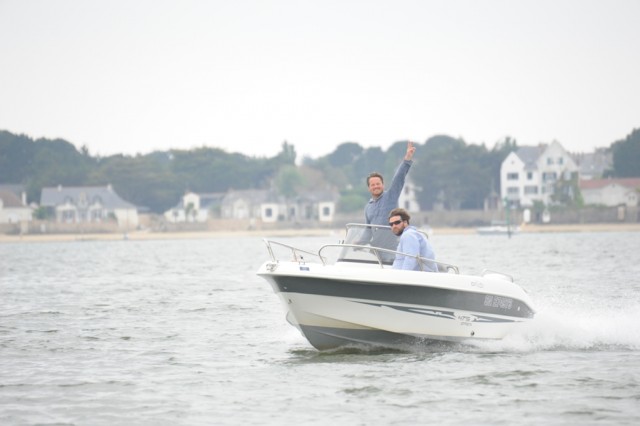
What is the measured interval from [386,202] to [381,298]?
1.38m

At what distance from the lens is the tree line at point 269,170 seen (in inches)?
4980

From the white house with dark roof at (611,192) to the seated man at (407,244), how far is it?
102663mm

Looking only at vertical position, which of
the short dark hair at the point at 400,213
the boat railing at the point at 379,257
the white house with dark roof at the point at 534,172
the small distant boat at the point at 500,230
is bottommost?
A: the small distant boat at the point at 500,230

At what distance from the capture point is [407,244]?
46.4 feet

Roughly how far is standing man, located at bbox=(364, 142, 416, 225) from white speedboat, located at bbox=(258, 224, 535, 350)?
25cm

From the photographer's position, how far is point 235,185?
160375mm

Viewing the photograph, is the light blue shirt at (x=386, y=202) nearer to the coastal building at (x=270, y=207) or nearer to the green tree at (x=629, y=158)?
the green tree at (x=629, y=158)

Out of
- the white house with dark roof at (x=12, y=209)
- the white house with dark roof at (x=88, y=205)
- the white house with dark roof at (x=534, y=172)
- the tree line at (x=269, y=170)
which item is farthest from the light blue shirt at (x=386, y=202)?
the white house with dark roof at (x=12, y=209)

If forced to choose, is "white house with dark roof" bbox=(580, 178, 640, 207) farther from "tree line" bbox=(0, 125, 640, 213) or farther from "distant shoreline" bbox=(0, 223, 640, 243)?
"tree line" bbox=(0, 125, 640, 213)

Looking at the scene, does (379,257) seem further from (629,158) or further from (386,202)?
(629,158)

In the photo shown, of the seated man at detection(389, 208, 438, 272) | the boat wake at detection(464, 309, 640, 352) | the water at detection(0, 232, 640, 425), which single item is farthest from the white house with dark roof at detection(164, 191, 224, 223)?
the seated man at detection(389, 208, 438, 272)

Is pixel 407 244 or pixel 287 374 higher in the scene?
pixel 407 244

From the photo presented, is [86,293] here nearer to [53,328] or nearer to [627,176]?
[53,328]

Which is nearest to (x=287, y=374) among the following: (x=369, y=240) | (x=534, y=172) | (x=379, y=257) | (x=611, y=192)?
(x=379, y=257)
